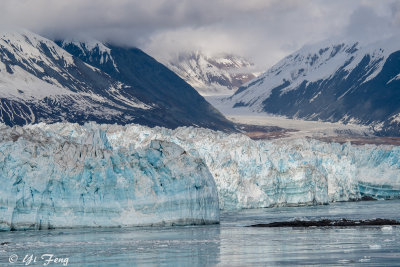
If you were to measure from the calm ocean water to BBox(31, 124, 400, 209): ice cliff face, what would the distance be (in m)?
28.1

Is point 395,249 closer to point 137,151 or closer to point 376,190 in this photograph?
point 137,151

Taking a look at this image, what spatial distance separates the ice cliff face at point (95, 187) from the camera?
60.6m

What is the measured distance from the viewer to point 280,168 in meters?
99.4

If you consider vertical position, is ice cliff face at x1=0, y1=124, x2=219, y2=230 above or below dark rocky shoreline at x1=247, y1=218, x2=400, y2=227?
above

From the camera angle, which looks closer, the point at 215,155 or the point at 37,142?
the point at 37,142

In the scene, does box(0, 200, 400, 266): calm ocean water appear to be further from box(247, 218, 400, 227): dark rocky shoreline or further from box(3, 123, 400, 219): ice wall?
box(3, 123, 400, 219): ice wall

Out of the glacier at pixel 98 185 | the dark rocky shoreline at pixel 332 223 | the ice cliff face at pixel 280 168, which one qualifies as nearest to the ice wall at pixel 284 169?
the ice cliff face at pixel 280 168

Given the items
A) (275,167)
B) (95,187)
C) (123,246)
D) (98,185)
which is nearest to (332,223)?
(98,185)

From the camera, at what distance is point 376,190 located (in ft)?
400

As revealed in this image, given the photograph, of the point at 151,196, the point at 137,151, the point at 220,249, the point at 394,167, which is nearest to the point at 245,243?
the point at 220,249

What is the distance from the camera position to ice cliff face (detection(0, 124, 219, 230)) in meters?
60.6

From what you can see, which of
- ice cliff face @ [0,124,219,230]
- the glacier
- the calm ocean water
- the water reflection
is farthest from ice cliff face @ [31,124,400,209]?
the water reflection

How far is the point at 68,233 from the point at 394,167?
7059cm

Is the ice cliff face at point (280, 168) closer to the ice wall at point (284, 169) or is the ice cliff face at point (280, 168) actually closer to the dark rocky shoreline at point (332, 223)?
the ice wall at point (284, 169)
